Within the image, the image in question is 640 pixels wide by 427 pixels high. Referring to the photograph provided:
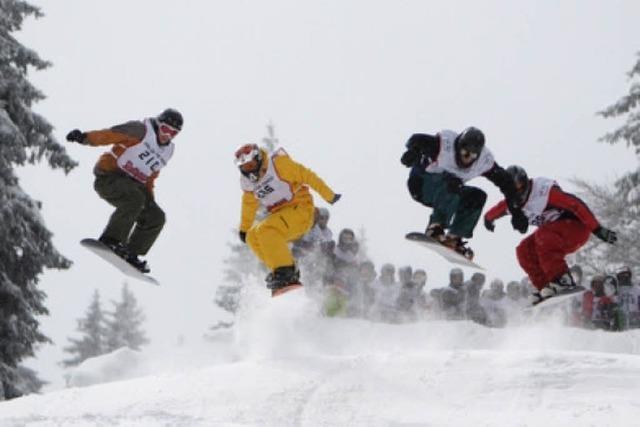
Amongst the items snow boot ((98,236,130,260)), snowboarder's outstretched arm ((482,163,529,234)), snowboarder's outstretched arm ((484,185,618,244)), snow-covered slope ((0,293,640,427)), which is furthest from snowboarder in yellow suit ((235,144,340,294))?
snowboarder's outstretched arm ((484,185,618,244))

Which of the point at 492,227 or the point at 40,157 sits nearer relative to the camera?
the point at 492,227

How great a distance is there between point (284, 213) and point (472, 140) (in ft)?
7.16

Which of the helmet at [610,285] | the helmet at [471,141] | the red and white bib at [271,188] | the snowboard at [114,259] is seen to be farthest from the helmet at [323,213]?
the helmet at [610,285]

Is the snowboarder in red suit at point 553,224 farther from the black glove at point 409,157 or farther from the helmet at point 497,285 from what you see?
the helmet at point 497,285

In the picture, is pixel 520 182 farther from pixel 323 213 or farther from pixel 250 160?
pixel 323 213

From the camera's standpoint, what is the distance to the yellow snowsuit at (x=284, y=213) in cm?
888

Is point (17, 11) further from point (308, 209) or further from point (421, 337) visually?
point (421, 337)

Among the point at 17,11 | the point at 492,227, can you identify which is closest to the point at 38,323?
the point at 17,11

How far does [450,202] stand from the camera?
8.89 m

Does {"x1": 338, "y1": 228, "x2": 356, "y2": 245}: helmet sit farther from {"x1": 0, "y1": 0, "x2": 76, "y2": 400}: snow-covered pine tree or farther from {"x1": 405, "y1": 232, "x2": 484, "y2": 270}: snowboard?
{"x1": 0, "y1": 0, "x2": 76, "y2": 400}: snow-covered pine tree

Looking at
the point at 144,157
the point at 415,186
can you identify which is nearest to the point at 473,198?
the point at 415,186

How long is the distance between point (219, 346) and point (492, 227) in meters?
4.40

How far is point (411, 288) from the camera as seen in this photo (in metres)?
12.5

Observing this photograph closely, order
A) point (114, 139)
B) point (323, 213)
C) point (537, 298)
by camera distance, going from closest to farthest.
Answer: point (114, 139) < point (537, 298) < point (323, 213)
